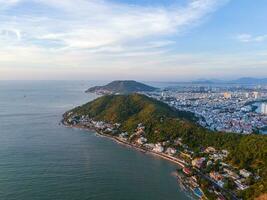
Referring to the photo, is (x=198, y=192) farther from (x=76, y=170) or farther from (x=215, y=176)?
(x=76, y=170)

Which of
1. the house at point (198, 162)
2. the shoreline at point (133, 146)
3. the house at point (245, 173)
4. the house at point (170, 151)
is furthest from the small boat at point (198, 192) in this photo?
the house at point (170, 151)

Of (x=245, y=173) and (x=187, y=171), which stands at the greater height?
(x=245, y=173)

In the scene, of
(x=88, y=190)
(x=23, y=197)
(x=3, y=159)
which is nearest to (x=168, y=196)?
(x=88, y=190)

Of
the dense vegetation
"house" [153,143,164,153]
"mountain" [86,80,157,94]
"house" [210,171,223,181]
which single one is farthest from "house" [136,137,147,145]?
"mountain" [86,80,157,94]

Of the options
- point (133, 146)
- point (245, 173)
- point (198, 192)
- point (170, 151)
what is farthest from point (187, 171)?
point (133, 146)

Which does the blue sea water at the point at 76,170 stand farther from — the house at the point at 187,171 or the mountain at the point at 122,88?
the mountain at the point at 122,88

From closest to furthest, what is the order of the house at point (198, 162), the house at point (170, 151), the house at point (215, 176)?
1. the house at point (215, 176)
2. the house at point (198, 162)
3. the house at point (170, 151)
